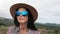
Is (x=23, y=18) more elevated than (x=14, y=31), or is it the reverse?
(x=23, y=18)

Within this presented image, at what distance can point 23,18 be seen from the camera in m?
2.50

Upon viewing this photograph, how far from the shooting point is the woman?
252 centimetres

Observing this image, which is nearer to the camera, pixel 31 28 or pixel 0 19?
pixel 31 28

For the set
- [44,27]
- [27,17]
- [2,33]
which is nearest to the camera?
[27,17]

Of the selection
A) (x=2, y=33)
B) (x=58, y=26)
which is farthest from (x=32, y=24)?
(x=58, y=26)

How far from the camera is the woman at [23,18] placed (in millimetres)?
2516

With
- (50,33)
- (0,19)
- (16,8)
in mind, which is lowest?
(50,33)

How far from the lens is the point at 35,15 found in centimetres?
264

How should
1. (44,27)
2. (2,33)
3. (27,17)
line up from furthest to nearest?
(44,27)
(2,33)
(27,17)

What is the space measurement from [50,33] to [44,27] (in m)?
0.23

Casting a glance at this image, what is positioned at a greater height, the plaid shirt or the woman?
the woman

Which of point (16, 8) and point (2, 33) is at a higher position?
point (16, 8)

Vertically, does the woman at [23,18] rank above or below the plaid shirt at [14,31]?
above

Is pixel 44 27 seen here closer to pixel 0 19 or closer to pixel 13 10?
pixel 0 19
